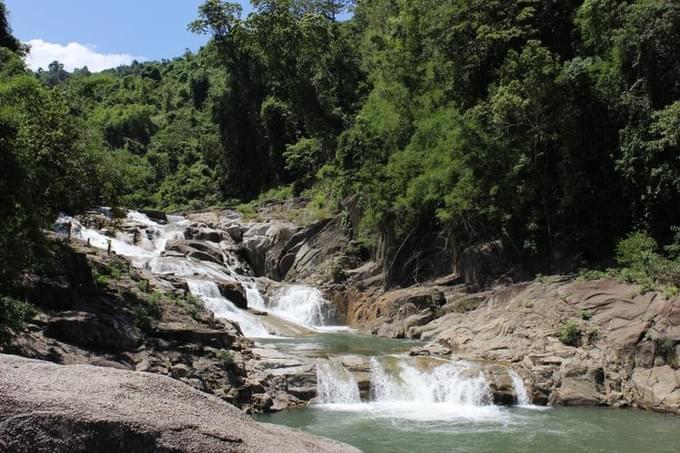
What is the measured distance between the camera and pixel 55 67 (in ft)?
507

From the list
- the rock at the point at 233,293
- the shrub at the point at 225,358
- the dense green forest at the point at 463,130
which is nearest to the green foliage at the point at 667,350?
the dense green forest at the point at 463,130

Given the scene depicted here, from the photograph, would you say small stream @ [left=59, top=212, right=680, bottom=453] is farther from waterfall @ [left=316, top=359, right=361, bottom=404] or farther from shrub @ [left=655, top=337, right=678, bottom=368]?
shrub @ [left=655, top=337, right=678, bottom=368]

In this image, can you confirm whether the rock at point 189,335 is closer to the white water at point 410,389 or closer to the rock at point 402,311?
the white water at point 410,389

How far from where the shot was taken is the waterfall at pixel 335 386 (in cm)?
1769

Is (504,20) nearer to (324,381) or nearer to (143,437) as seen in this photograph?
(324,381)

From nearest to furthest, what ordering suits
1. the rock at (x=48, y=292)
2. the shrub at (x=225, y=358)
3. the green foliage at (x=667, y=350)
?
the rock at (x=48, y=292) < the shrub at (x=225, y=358) < the green foliage at (x=667, y=350)

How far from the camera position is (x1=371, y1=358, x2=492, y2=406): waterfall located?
17922 mm

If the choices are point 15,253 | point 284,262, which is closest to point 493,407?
point 15,253

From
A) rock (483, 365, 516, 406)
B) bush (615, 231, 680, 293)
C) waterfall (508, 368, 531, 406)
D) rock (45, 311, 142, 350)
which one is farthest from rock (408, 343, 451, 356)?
rock (45, 311, 142, 350)

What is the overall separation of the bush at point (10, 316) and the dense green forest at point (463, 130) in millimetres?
700

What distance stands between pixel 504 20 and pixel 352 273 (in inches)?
603

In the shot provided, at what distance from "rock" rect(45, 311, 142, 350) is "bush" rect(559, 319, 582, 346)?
12.5m

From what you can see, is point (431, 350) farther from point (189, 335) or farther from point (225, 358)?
point (189, 335)

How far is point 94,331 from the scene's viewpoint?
16219mm
